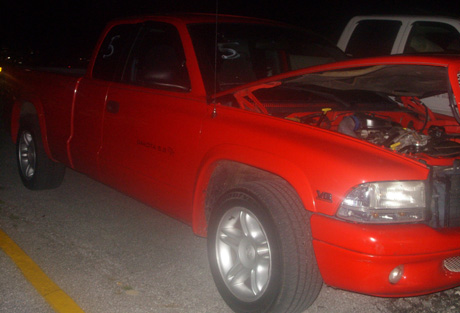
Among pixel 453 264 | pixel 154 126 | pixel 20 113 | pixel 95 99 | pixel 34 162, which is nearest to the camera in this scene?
pixel 453 264

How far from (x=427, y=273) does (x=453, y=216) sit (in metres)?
0.34

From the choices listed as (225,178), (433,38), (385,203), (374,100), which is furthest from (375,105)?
(433,38)

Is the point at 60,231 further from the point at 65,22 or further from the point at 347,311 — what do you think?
the point at 65,22

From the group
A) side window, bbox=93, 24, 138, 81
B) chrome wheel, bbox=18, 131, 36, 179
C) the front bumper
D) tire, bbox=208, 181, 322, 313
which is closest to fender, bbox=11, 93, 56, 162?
chrome wheel, bbox=18, 131, 36, 179

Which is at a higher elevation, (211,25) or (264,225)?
(211,25)

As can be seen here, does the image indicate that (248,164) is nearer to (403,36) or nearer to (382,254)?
(382,254)

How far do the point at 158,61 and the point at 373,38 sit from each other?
13.8 ft

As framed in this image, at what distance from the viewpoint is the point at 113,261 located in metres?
4.25

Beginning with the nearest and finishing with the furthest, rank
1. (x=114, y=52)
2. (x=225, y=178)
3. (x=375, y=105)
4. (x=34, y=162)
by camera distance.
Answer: (x=225, y=178) → (x=375, y=105) → (x=114, y=52) → (x=34, y=162)

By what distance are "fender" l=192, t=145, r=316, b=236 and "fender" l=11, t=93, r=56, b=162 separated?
2411 millimetres

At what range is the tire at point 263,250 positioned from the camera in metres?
2.98

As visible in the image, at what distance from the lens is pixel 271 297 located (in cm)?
306

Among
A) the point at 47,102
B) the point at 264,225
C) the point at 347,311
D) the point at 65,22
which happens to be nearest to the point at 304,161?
the point at 264,225

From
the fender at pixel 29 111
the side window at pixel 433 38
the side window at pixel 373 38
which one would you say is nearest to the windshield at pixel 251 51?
the fender at pixel 29 111
